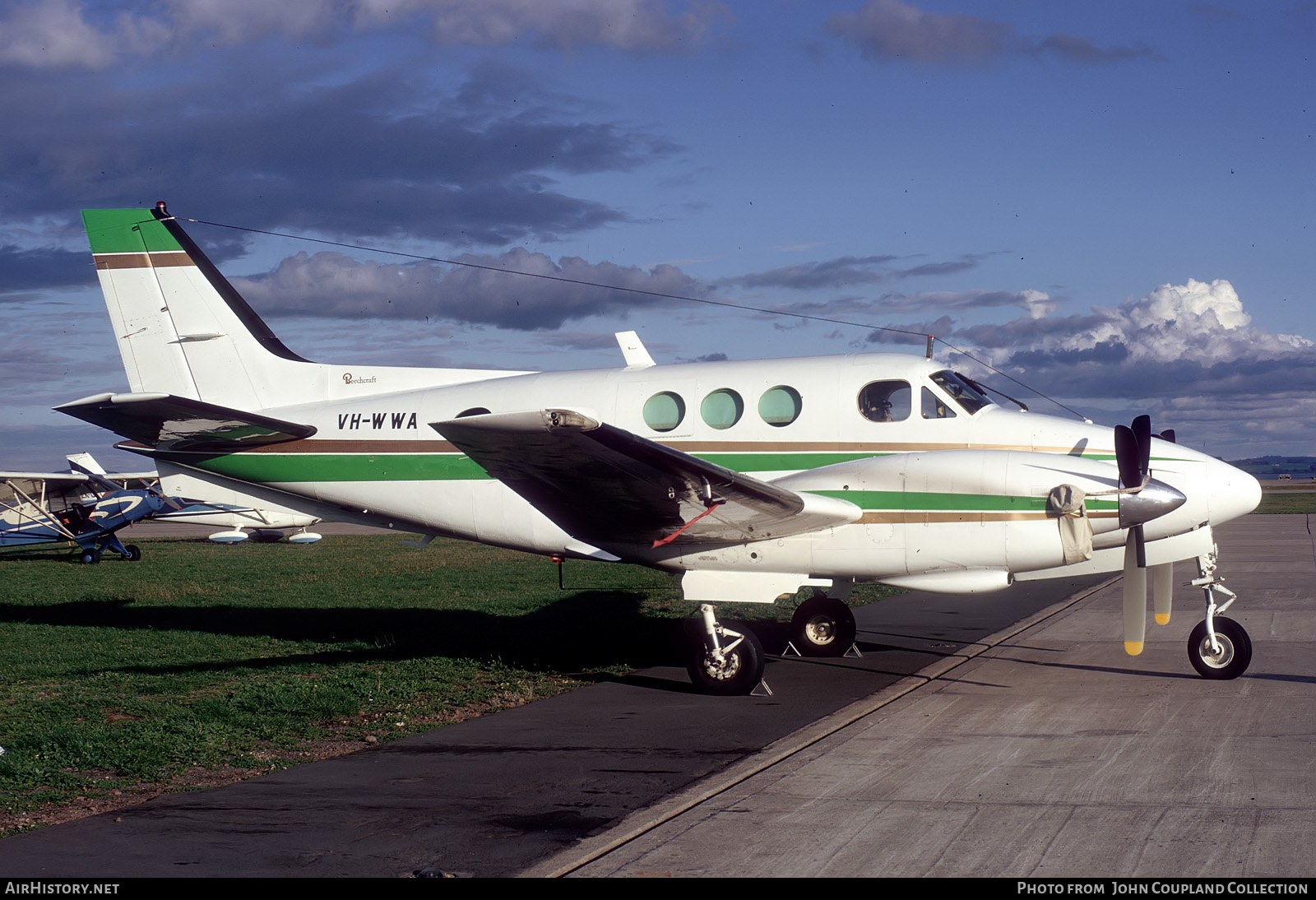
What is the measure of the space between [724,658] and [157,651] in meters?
8.10

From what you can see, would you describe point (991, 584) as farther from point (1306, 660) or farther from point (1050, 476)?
point (1306, 660)

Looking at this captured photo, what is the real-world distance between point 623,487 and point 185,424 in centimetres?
601

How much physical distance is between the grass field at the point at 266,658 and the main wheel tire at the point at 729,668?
0.82 m

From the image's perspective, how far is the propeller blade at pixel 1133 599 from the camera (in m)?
10.2

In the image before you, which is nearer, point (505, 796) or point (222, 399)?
point (505, 796)

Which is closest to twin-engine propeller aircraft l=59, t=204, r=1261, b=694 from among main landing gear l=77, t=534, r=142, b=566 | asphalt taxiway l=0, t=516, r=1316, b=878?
asphalt taxiway l=0, t=516, r=1316, b=878

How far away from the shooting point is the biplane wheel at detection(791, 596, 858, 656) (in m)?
12.4

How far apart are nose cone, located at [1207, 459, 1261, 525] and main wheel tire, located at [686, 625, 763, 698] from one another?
4.54 metres

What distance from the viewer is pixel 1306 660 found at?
36.3ft

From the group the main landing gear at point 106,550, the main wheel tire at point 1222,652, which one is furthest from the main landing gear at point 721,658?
the main landing gear at point 106,550

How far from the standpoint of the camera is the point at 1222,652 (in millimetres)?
10070

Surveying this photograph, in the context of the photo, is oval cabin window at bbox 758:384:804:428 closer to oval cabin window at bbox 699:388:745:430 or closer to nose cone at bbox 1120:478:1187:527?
oval cabin window at bbox 699:388:745:430

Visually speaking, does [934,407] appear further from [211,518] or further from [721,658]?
[211,518]
